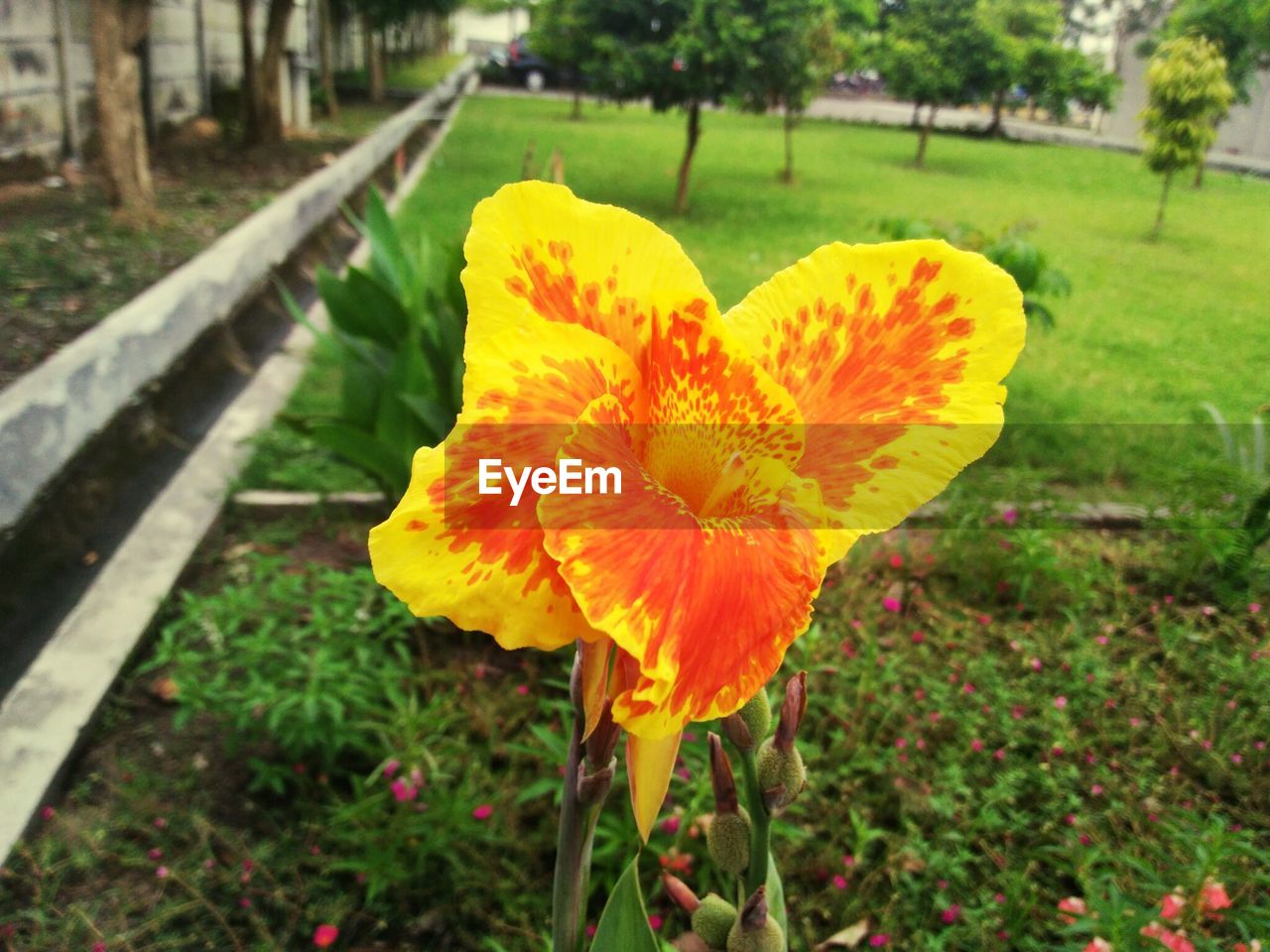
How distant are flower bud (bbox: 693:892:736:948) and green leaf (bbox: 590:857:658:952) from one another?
6 centimetres

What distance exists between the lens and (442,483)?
23 cm

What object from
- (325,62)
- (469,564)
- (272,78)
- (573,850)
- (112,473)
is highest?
(325,62)

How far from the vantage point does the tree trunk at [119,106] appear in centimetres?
238

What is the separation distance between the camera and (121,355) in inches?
66.9

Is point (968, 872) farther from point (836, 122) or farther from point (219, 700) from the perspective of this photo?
point (836, 122)

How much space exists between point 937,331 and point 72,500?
1.54m

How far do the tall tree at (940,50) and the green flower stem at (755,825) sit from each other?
3.40ft

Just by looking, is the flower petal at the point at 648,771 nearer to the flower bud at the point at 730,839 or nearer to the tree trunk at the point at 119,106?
the flower bud at the point at 730,839

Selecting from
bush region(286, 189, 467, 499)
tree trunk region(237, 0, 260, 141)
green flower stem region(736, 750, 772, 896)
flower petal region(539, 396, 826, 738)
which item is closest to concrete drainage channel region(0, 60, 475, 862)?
bush region(286, 189, 467, 499)

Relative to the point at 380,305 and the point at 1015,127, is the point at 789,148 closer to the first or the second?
the point at 1015,127

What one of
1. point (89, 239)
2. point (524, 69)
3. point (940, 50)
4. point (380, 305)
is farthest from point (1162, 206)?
point (524, 69)

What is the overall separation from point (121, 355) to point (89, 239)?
806mm

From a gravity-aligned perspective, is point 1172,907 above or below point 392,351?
below

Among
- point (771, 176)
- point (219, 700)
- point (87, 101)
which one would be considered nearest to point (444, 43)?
point (87, 101)
